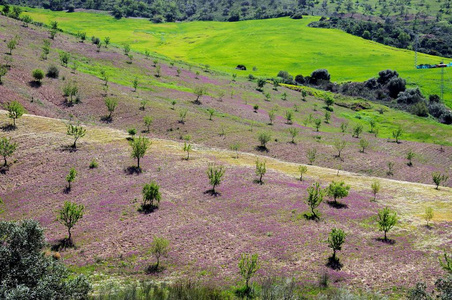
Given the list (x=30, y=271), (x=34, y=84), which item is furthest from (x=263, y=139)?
(x=30, y=271)

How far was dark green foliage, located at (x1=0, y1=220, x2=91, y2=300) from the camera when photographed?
20516 millimetres

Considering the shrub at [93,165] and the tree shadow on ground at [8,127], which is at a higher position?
the tree shadow on ground at [8,127]

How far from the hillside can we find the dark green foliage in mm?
4862

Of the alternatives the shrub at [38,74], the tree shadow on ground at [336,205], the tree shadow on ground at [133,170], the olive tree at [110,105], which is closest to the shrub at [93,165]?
the tree shadow on ground at [133,170]

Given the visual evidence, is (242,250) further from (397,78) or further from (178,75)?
(397,78)

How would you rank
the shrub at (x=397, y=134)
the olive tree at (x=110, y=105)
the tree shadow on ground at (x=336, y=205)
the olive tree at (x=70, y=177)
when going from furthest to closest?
the shrub at (x=397, y=134)
the olive tree at (x=110, y=105)
the tree shadow on ground at (x=336, y=205)
the olive tree at (x=70, y=177)

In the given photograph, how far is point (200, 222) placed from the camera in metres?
36.2

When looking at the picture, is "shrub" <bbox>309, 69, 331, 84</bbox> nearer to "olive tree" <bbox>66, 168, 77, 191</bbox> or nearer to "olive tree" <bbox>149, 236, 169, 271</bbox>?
"olive tree" <bbox>66, 168, 77, 191</bbox>

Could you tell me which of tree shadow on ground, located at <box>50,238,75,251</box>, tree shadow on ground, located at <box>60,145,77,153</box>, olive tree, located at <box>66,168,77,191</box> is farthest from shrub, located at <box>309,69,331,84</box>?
tree shadow on ground, located at <box>50,238,75,251</box>

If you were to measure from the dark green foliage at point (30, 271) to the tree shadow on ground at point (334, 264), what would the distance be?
1898 centimetres

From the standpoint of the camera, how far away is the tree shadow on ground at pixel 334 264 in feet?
96.3

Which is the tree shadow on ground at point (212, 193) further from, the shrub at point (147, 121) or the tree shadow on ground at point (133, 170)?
the shrub at point (147, 121)

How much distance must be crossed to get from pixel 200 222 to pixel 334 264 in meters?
13.7

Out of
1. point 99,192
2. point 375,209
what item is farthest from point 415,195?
point 99,192
